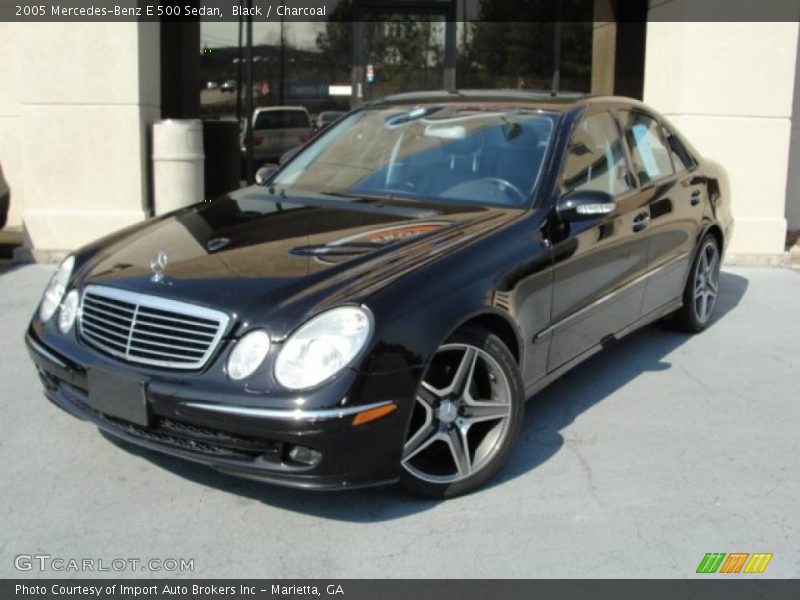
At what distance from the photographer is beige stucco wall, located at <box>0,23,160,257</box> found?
813cm

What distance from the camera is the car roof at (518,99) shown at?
489 centimetres

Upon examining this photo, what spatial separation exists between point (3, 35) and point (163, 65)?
Answer: 1.77 meters

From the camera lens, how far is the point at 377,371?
10.6 ft

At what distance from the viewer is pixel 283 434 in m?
3.16

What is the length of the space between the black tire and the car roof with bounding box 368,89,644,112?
1.23 metres

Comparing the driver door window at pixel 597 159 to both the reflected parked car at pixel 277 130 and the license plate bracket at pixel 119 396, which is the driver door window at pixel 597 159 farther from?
the reflected parked car at pixel 277 130

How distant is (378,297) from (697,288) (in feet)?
11.6

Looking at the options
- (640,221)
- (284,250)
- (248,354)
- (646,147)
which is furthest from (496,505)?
(646,147)

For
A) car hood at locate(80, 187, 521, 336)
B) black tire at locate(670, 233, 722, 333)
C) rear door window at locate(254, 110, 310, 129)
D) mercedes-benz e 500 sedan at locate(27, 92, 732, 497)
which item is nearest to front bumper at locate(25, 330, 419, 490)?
mercedes-benz e 500 sedan at locate(27, 92, 732, 497)

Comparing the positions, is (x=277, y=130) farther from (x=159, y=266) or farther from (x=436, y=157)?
(x=159, y=266)

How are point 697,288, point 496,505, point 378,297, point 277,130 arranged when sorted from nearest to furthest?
point 378,297
point 496,505
point 697,288
point 277,130

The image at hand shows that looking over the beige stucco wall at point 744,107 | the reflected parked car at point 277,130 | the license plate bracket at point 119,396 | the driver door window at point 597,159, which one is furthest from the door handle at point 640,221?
the reflected parked car at point 277,130

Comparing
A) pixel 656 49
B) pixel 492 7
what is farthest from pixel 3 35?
pixel 656 49

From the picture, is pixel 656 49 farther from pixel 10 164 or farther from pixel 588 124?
pixel 10 164
